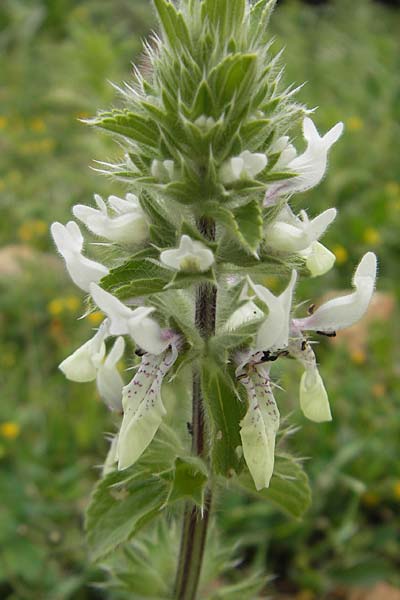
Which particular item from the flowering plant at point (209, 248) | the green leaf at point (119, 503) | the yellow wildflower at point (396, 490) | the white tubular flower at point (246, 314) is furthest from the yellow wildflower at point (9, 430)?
the white tubular flower at point (246, 314)

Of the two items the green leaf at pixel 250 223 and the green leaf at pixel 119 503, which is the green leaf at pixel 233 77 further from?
the green leaf at pixel 119 503

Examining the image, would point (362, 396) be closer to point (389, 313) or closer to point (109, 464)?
point (389, 313)

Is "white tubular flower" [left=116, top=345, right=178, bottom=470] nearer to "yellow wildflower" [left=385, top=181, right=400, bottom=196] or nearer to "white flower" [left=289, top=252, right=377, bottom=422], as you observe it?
"white flower" [left=289, top=252, right=377, bottom=422]

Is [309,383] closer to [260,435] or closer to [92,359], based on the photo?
[260,435]

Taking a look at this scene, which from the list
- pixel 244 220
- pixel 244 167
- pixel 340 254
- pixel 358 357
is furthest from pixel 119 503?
pixel 340 254

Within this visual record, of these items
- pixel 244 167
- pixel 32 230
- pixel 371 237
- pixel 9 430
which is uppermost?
pixel 32 230

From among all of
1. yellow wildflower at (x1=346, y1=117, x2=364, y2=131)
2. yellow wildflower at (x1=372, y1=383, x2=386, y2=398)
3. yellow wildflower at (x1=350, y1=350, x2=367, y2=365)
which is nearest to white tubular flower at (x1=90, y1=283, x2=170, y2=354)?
yellow wildflower at (x1=372, y1=383, x2=386, y2=398)
